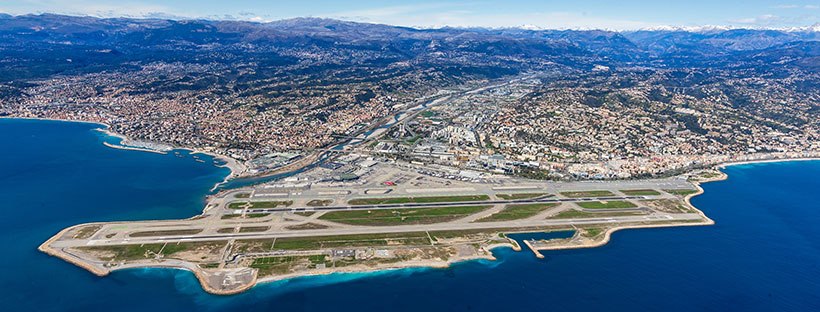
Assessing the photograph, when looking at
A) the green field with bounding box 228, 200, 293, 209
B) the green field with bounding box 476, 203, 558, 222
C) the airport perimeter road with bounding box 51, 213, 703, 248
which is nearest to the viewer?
the airport perimeter road with bounding box 51, 213, 703, 248

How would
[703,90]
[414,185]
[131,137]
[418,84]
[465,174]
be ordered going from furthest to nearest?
[418,84], [703,90], [131,137], [465,174], [414,185]

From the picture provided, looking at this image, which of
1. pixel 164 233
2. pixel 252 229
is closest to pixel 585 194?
pixel 252 229

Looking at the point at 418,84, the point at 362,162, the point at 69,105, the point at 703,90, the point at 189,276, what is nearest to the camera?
the point at 189,276

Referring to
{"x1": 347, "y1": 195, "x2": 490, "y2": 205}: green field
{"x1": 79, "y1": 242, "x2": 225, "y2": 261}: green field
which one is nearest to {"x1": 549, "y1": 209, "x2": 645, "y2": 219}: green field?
{"x1": 347, "y1": 195, "x2": 490, "y2": 205}: green field

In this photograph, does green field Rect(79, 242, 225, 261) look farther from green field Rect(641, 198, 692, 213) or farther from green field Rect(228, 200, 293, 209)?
green field Rect(641, 198, 692, 213)

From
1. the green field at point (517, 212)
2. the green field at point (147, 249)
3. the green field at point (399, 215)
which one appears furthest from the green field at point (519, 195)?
the green field at point (147, 249)

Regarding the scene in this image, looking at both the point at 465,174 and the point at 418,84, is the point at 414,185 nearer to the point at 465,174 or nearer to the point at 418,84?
the point at 465,174

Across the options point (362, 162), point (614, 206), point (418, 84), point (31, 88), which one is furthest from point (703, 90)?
point (31, 88)
